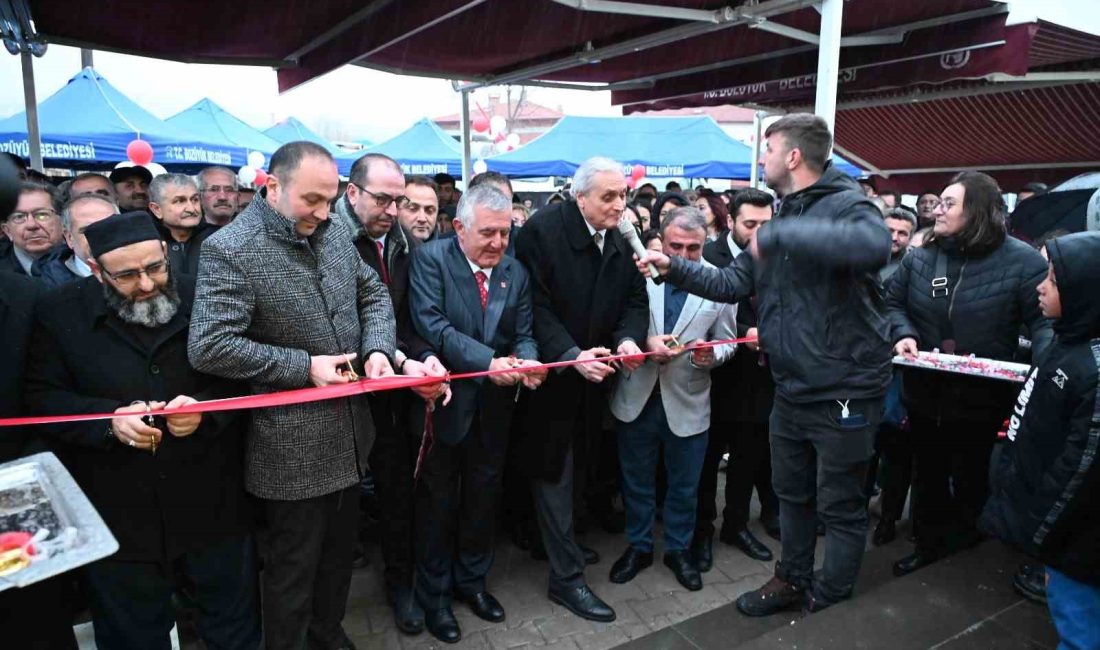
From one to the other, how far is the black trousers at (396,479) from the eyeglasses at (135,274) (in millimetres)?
1232

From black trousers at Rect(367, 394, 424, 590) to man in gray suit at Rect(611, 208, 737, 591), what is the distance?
117 centimetres

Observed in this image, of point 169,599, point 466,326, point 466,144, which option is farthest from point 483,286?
point 466,144

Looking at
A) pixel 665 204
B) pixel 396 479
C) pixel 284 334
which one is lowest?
pixel 396 479

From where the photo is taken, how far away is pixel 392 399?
10.5 feet

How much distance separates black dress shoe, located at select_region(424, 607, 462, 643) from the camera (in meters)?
3.10

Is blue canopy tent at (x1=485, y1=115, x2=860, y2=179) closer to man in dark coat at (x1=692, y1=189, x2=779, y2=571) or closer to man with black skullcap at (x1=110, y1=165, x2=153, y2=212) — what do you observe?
man with black skullcap at (x1=110, y1=165, x2=153, y2=212)

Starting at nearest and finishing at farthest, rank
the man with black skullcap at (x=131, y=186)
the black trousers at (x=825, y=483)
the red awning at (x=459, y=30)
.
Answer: the black trousers at (x=825, y=483), the red awning at (x=459, y=30), the man with black skullcap at (x=131, y=186)

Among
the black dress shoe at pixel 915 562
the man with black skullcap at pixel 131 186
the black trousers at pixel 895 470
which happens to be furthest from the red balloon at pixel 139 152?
the black dress shoe at pixel 915 562

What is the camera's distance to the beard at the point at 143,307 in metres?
2.20

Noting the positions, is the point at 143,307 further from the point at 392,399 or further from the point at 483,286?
the point at 483,286

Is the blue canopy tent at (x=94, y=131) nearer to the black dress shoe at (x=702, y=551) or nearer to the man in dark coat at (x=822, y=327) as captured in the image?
the man in dark coat at (x=822, y=327)

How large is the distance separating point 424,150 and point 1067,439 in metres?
13.8

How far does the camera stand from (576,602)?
3.32 m

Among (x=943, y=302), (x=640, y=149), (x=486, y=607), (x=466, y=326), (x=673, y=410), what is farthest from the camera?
(x=640, y=149)
